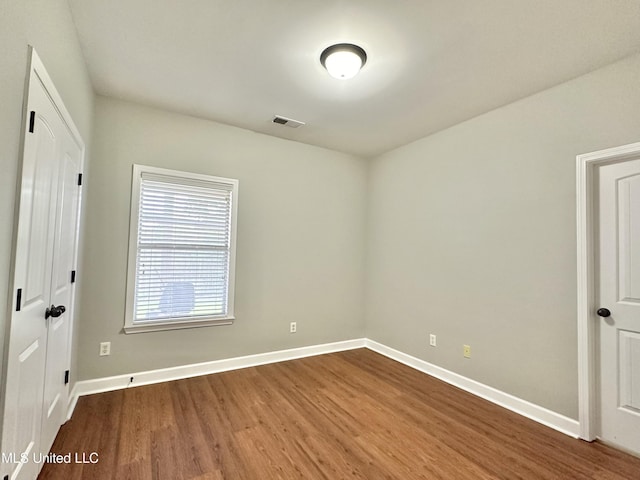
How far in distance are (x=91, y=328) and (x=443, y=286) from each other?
3.56 metres

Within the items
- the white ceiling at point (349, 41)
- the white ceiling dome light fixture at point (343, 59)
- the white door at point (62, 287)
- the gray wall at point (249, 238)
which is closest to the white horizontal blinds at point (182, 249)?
the gray wall at point (249, 238)

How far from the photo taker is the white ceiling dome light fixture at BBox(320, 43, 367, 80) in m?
2.16

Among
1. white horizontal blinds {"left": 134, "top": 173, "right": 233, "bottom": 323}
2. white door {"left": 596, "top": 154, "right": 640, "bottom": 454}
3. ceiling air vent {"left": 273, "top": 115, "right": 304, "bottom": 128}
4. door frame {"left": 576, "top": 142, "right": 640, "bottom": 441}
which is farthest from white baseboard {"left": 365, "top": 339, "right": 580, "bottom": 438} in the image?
ceiling air vent {"left": 273, "top": 115, "right": 304, "bottom": 128}

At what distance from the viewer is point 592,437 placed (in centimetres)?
228

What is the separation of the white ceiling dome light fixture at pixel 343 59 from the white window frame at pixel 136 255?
1.79m

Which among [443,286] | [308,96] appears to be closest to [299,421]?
[443,286]

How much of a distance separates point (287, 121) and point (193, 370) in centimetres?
289

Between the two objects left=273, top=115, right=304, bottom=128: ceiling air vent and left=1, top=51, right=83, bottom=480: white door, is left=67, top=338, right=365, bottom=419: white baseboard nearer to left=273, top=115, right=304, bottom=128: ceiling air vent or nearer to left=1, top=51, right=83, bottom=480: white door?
left=1, top=51, right=83, bottom=480: white door

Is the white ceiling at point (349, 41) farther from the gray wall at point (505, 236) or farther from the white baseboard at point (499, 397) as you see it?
the white baseboard at point (499, 397)

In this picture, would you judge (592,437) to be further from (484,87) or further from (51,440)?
(51,440)

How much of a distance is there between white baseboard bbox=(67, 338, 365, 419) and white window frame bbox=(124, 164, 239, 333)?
0.43 meters

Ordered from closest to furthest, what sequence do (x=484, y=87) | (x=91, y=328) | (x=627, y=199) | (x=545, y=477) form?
1. (x=545, y=477)
2. (x=627, y=199)
3. (x=484, y=87)
4. (x=91, y=328)

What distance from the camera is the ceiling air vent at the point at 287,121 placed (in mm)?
3350

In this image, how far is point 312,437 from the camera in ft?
7.39
